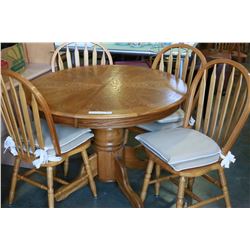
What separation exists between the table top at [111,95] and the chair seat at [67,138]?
212mm

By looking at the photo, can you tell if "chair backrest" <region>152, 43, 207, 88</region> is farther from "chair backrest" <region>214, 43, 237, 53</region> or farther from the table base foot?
"chair backrest" <region>214, 43, 237, 53</region>

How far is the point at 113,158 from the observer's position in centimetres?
208

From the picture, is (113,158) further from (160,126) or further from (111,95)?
(111,95)

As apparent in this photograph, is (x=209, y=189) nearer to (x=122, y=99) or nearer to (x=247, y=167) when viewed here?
(x=247, y=167)

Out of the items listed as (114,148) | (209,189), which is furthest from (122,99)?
(209,189)

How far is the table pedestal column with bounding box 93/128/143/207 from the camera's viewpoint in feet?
6.45

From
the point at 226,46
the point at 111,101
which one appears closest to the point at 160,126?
the point at 111,101

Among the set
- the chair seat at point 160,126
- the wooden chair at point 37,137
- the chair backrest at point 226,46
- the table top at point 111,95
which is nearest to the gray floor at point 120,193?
the wooden chair at point 37,137

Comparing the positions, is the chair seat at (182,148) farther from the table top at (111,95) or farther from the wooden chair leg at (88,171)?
the wooden chair leg at (88,171)

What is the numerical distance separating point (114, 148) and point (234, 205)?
3.08 ft

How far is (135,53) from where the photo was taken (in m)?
3.06

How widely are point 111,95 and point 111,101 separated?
10 centimetres

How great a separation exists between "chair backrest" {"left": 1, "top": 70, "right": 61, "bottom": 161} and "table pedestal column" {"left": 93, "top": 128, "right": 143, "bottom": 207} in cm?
45

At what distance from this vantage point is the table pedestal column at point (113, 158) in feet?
6.45
